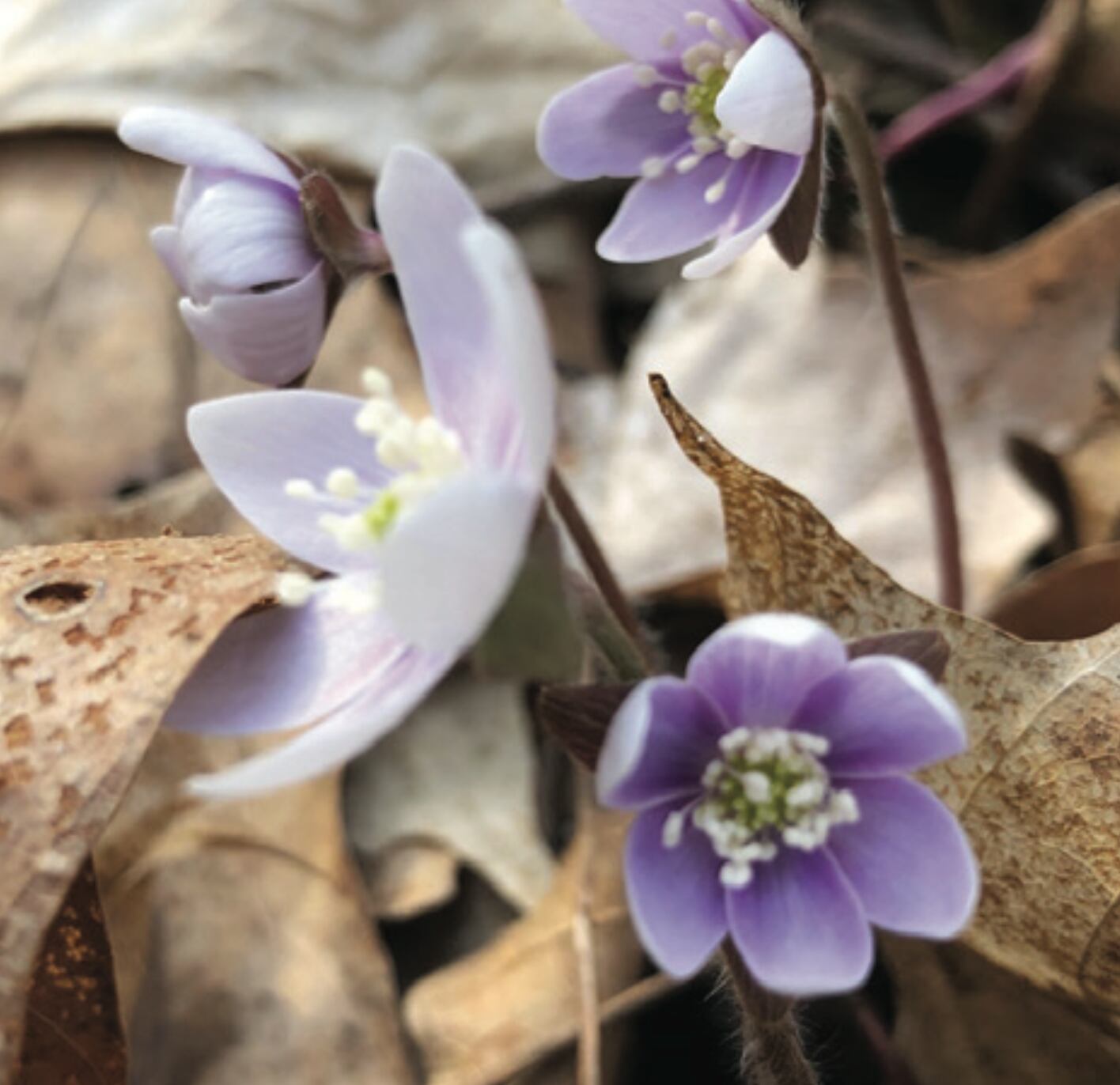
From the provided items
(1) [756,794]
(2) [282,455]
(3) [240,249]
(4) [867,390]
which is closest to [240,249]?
(3) [240,249]

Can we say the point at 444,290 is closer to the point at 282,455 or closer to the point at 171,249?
the point at 282,455

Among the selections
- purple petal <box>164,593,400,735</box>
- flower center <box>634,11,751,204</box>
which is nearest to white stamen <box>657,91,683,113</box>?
flower center <box>634,11,751,204</box>

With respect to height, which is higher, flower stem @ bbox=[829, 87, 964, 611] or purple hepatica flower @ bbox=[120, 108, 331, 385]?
purple hepatica flower @ bbox=[120, 108, 331, 385]

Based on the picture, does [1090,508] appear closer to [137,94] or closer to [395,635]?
[395,635]

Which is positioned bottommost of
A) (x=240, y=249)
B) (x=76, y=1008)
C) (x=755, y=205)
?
(x=76, y=1008)

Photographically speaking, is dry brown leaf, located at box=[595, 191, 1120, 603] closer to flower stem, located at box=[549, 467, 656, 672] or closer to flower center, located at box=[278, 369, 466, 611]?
flower stem, located at box=[549, 467, 656, 672]

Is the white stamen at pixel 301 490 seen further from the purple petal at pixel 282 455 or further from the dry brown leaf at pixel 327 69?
the dry brown leaf at pixel 327 69
